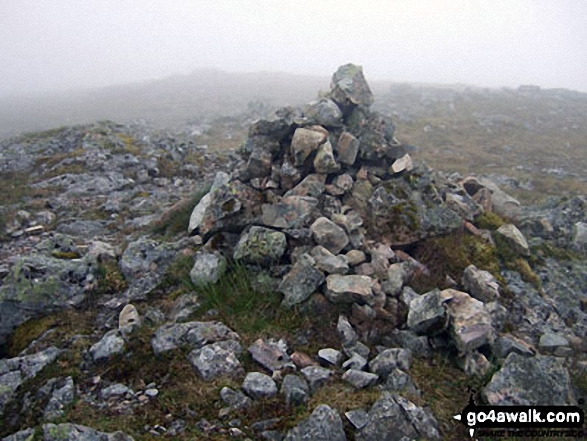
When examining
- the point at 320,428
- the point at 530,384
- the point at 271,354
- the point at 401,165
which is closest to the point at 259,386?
the point at 271,354

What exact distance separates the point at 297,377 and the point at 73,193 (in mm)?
13780

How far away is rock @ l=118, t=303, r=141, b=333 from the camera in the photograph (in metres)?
7.55

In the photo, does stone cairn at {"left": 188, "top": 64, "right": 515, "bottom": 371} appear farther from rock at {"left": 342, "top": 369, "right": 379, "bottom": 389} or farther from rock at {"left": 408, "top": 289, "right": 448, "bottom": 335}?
rock at {"left": 342, "top": 369, "right": 379, "bottom": 389}

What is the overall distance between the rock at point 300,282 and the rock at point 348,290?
0.90ft

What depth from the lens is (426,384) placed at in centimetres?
666

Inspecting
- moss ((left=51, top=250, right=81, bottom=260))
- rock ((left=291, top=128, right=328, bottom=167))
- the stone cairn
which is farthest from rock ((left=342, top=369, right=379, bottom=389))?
moss ((left=51, top=250, right=81, bottom=260))

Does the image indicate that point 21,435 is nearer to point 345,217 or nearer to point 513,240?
point 345,217

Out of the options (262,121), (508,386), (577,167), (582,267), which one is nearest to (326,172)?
(262,121)

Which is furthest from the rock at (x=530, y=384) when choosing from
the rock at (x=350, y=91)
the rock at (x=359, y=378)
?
the rock at (x=350, y=91)

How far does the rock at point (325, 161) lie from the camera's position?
34.8 feet

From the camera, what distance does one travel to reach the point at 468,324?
7.36m

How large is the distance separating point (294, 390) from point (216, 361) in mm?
1487

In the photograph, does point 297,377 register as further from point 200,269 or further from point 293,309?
point 200,269

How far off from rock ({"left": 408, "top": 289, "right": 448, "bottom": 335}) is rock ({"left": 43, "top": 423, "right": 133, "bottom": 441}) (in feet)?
17.1
